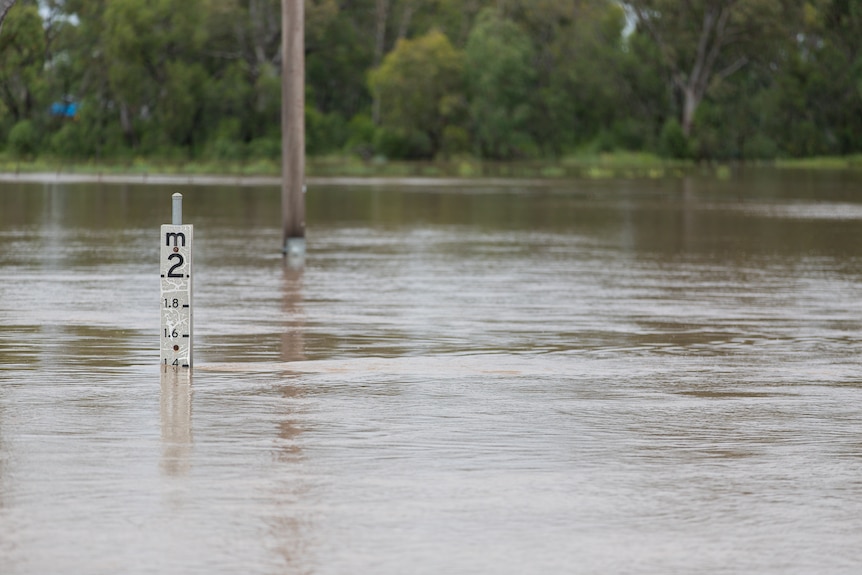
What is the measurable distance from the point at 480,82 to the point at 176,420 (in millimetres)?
109106

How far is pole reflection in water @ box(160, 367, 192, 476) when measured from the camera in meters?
9.43

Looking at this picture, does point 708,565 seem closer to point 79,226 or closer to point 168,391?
point 168,391

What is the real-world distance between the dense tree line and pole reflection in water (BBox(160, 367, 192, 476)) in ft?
345

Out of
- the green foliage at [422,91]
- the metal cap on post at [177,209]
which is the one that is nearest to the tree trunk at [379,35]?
the green foliage at [422,91]

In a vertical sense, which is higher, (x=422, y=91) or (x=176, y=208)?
(x=422, y=91)

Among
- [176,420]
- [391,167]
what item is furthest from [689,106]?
[176,420]

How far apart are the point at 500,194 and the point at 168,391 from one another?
1919 inches

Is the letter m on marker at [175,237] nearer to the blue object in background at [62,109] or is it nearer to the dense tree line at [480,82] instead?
the dense tree line at [480,82]

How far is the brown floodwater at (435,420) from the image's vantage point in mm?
7656

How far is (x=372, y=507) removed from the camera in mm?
8336

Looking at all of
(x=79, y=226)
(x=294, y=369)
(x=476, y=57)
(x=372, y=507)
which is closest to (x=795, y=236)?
(x=79, y=226)

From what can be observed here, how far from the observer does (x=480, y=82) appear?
390ft

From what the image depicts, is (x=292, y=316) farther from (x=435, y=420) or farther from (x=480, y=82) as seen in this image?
(x=480, y=82)

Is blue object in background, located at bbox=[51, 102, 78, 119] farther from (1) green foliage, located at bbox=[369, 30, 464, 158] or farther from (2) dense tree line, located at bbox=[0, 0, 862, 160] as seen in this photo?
(1) green foliage, located at bbox=[369, 30, 464, 158]
